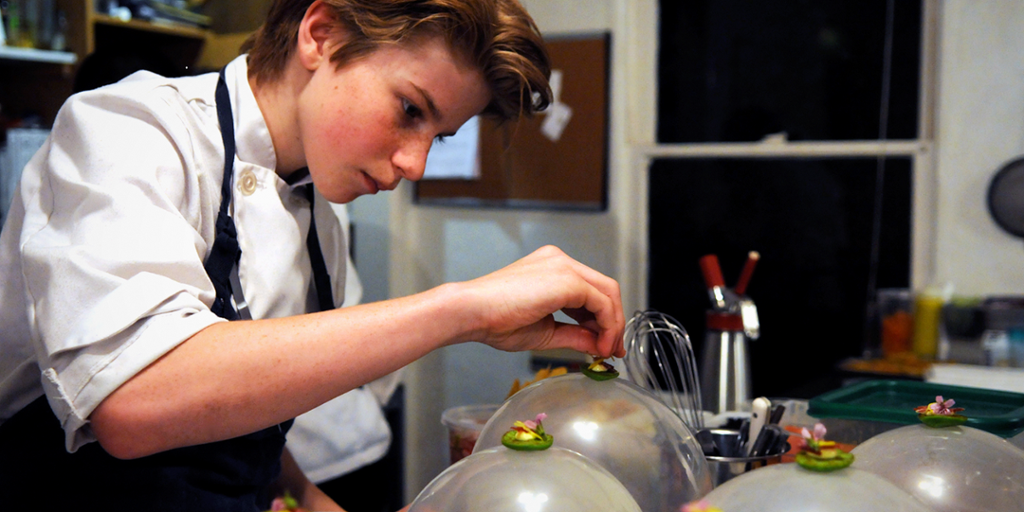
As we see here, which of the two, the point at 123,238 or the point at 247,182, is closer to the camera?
the point at 123,238

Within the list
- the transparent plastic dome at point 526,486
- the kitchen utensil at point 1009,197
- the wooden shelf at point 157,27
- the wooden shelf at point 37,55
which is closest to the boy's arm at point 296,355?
the transparent plastic dome at point 526,486

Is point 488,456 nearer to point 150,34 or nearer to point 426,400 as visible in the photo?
point 426,400

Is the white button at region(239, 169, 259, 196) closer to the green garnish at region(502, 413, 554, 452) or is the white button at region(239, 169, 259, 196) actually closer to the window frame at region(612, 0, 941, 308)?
the green garnish at region(502, 413, 554, 452)

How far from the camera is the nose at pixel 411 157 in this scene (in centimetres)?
91

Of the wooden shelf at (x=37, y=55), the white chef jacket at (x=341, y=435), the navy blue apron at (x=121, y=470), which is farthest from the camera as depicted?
the wooden shelf at (x=37, y=55)

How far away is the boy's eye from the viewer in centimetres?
89

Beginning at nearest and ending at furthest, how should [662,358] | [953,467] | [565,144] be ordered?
[953,467]
[662,358]
[565,144]

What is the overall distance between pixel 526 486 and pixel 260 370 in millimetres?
251

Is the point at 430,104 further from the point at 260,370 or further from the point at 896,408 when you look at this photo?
the point at 896,408

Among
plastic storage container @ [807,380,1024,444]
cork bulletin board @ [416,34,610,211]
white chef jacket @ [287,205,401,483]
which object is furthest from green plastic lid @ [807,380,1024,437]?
cork bulletin board @ [416,34,610,211]

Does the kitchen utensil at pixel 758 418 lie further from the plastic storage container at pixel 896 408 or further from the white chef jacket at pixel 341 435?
the white chef jacket at pixel 341 435

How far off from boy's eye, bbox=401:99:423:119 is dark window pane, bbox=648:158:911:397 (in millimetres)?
1828

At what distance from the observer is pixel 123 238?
0.66m

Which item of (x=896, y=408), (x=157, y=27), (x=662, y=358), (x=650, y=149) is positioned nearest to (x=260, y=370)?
(x=662, y=358)
